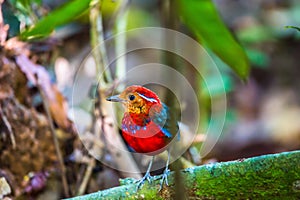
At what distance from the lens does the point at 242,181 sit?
1.46m

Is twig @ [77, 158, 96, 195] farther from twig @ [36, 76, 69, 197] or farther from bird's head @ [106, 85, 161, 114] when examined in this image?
bird's head @ [106, 85, 161, 114]

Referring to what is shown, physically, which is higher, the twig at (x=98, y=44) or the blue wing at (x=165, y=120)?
the twig at (x=98, y=44)

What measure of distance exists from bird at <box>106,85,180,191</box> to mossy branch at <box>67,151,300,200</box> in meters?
0.18

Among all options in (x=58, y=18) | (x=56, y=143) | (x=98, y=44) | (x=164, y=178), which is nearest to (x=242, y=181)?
(x=164, y=178)

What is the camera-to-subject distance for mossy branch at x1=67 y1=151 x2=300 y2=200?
142cm

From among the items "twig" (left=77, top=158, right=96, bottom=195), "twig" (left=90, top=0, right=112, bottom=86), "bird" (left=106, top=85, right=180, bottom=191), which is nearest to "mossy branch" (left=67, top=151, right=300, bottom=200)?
"bird" (left=106, top=85, right=180, bottom=191)

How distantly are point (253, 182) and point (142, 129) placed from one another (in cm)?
36

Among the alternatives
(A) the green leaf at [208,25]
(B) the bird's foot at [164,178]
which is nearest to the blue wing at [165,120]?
(B) the bird's foot at [164,178]

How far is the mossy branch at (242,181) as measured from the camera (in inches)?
56.1

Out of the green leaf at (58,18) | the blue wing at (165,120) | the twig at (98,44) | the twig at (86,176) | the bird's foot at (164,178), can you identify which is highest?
the twig at (98,44)

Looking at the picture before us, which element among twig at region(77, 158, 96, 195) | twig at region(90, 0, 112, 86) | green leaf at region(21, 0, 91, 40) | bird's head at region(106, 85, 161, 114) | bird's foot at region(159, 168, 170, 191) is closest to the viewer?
bird's head at region(106, 85, 161, 114)

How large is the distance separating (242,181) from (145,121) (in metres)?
0.36

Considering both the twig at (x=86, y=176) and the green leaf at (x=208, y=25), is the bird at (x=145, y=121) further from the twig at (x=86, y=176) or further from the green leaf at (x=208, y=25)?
the twig at (x=86, y=176)

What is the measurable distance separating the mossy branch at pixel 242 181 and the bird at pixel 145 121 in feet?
0.58
